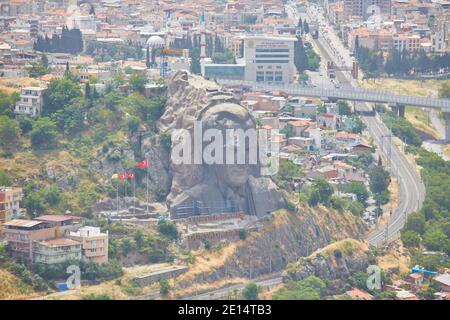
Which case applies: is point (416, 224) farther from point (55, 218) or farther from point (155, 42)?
point (155, 42)

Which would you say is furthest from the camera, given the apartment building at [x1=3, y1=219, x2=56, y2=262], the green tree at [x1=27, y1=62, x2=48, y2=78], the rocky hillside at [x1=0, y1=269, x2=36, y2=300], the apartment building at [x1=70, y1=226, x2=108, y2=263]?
the green tree at [x1=27, y1=62, x2=48, y2=78]

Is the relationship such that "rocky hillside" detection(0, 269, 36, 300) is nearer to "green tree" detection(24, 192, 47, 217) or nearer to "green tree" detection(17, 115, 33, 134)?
"green tree" detection(24, 192, 47, 217)

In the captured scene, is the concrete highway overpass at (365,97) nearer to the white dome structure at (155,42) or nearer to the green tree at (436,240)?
the white dome structure at (155,42)

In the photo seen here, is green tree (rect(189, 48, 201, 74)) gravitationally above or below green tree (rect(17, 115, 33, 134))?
below

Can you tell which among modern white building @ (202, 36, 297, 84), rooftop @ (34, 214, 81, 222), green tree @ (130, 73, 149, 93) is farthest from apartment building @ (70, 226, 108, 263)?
modern white building @ (202, 36, 297, 84)

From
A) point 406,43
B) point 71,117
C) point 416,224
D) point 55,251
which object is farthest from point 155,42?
point 55,251
